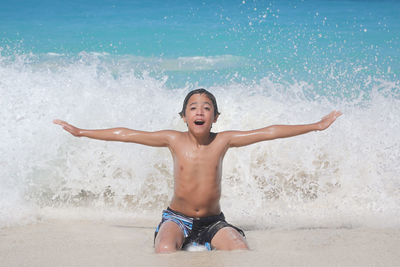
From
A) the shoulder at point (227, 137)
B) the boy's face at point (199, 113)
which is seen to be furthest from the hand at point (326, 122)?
the boy's face at point (199, 113)

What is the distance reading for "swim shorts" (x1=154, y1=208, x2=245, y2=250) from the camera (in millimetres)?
3330

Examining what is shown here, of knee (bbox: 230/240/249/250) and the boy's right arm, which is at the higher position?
the boy's right arm

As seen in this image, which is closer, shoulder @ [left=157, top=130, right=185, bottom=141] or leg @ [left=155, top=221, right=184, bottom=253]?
leg @ [left=155, top=221, right=184, bottom=253]

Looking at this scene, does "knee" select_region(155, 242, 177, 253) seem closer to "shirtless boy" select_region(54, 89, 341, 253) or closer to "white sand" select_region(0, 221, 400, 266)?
"white sand" select_region(0, 221, 400, 266)

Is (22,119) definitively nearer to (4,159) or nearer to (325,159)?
Result: (4,159)

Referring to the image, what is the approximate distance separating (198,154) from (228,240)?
2.24 ft

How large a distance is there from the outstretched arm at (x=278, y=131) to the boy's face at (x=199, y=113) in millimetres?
267

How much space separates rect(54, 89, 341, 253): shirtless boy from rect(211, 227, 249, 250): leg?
0.01 meters

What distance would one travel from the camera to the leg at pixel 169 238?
303cm

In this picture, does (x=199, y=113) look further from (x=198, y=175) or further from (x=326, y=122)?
(x=326, y=122)

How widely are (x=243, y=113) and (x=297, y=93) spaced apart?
863 millimetres

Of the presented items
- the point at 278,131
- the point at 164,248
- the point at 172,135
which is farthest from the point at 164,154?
the point at 164,248

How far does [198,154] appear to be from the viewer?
3396 millimetres

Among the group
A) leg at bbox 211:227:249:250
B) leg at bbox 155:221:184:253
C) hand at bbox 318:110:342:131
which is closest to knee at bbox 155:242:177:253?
leg at bbox 155:221:184:253
